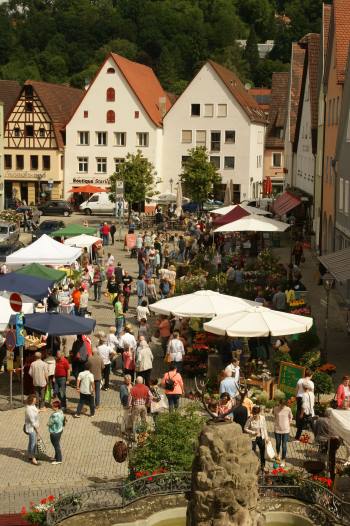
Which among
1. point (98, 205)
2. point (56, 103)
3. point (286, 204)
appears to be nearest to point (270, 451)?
point (286, 204)

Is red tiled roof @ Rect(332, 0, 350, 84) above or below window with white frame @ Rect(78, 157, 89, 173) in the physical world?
above

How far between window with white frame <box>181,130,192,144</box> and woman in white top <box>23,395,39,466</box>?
5649 cm

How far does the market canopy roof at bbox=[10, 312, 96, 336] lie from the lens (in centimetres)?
2158

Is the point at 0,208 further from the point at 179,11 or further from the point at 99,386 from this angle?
the point at 179,11

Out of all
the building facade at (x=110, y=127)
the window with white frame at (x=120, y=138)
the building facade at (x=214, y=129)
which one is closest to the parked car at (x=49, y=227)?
Answer: the building facade at (x=110, y=127)

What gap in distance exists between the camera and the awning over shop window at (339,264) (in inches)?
933

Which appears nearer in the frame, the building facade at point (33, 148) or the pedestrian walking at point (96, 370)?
the pedestrian walking at point (96, 370)

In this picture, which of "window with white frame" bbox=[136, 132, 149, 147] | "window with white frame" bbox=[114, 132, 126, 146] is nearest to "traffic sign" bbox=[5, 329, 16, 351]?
"window with white frame" bbox=[136, 132, 149, 147]

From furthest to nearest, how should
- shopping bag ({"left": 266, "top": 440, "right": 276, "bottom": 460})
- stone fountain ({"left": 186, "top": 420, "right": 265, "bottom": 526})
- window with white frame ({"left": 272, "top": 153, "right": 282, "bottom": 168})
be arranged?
window with white frame ({"left": 272, "top": 153, "right": 282, "bottom": 168}) < shopping bag ({"left": 266, "top": 440, "right": 276, "bottom": 460}) < stone fountain ({"left": 186, "top": 420, "right": 265, "bottom": 526})

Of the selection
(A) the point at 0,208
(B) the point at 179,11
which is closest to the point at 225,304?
(A) the point at 0,208

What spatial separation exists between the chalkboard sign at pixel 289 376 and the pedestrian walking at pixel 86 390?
13.2 feet

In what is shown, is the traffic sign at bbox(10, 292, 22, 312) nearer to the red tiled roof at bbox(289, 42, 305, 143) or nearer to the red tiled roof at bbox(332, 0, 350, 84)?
the red tiled roof at bbox(332, 0, 350, 84)

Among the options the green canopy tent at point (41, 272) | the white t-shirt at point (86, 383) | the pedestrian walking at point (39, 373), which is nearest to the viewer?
the white t-shirt at point (86, 383)

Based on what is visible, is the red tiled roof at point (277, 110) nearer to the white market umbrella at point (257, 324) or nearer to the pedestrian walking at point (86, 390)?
the white market umbrella at point (257, 324)
